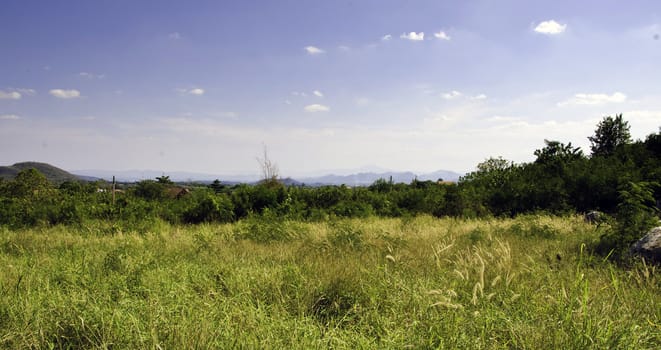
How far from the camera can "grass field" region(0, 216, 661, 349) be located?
280cm

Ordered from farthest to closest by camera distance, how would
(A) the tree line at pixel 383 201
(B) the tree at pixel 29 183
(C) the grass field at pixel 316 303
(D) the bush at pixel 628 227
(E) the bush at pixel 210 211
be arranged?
1. (B) the tree at pixel 29 183
2. (E) the bush at pixel 210 211
3. (A) the tree line at pixel 383 201
4. (D) the bush at pixel 628 227
5. (C) the grass field at pixel 316 303

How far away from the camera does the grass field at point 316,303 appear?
2.80m

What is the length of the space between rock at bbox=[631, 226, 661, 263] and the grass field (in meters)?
0.44

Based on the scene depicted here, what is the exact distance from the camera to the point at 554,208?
15422mm

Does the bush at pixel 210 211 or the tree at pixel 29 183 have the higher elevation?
the tree at pixel 29 183

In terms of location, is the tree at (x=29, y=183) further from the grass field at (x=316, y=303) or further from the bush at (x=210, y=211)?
the grass field at (x=316, y=303)

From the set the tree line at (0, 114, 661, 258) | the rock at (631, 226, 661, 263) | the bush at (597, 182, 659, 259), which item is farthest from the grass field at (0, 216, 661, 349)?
the tree line at (0, 114, 661, 258)

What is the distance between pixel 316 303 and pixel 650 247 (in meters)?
5.45

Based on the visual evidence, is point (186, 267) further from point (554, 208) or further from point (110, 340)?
point (554, 208)

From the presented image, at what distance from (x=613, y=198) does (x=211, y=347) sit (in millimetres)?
17283

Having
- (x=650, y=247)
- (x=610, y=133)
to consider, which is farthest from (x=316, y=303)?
(x=610, y=133)

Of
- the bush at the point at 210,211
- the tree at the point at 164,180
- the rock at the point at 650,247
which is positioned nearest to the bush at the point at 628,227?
the rock at the point at 650,247

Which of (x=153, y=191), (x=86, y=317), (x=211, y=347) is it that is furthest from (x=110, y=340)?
(x=153, y=191)

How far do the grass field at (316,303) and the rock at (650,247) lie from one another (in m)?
0.44
